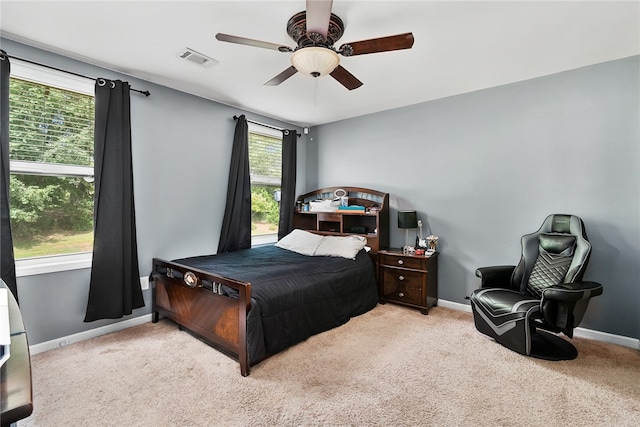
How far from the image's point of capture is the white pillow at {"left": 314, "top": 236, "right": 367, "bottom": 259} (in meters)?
3.47

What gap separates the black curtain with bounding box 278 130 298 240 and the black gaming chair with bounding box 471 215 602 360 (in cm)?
264

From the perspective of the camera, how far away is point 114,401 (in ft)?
6.17

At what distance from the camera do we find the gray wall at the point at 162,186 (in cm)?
252

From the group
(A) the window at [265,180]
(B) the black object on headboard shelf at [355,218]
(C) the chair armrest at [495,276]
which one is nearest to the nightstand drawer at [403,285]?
(B) the black object on headboard shelf at [355,218]

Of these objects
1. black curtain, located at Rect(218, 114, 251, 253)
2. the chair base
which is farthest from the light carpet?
black curtain, located at Rect(218, 114, 251, 253)

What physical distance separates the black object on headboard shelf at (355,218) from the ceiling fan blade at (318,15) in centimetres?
234

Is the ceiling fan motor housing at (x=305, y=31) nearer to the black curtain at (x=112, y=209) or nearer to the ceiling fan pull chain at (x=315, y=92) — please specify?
the ceiling fan pull chain at (x=315, y=92)

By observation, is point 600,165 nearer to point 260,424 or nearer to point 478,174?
point 478,174

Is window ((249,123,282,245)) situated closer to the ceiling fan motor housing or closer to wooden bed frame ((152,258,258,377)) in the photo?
wooden bed frame ((152,258,258,377))

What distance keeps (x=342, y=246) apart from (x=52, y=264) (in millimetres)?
2721

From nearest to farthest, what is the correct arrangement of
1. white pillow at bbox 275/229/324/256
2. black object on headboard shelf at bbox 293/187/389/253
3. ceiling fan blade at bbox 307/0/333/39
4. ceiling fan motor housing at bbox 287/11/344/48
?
ceiling fan blade at bbox 307/0/333/39
ceiling fan motor housing at bbox 287/11/344/48
white pillow at bbox 275/229/324/256
black object on headboard shelf at bbox 293/187/389/253

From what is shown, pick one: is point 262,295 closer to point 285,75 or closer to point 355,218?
point 285,75

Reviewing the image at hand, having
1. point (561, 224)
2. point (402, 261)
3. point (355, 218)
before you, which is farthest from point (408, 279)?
point (561, 224)

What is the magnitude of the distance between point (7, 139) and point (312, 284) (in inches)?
104
